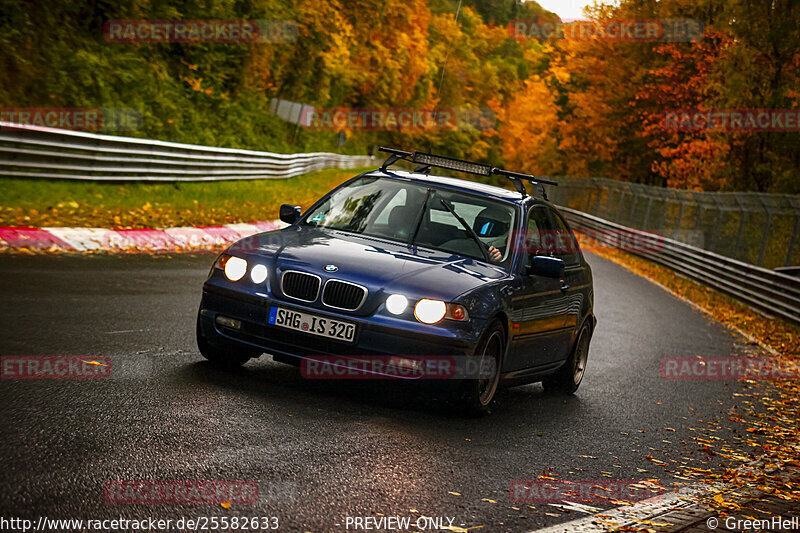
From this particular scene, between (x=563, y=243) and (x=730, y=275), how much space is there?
15.8 metres

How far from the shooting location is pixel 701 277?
26.9m

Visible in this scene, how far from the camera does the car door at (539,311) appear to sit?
807 cm

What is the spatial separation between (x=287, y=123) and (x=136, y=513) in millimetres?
53461

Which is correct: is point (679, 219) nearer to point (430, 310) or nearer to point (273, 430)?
point (430, 310)

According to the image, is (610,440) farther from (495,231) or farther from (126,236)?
(126,236)

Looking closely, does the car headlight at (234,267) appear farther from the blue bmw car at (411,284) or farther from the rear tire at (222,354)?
the rear tire at (222,354)

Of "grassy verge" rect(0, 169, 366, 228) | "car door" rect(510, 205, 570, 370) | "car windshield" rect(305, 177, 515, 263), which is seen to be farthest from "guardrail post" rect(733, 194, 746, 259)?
"car windshield" rect(305, 177, 515, 263)

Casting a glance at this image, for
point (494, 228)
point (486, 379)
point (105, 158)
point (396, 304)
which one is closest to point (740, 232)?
point (105, 158)

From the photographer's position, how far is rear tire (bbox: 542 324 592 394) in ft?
31.3

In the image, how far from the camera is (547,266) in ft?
26.7

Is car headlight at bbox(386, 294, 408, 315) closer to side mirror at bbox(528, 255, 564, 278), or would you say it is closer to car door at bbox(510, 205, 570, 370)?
car door at bbox(510, 205, 570, 370)

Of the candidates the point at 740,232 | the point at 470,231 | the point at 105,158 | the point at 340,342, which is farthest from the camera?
the point at 740,232

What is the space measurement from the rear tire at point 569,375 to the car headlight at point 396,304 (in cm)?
284

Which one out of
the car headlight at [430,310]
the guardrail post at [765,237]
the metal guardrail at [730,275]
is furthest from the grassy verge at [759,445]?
the guardrail post at [765,237]
